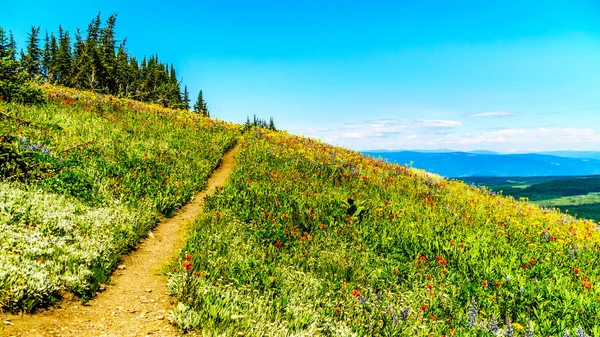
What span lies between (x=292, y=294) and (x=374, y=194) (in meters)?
8.43

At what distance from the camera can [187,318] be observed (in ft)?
15.1

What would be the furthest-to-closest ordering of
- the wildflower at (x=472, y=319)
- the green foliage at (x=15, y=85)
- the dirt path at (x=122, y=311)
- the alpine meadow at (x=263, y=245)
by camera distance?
the green foliage at (x=15, y=85) → the wildflower at (x=472, y=319) → the alpine meadow at (x=263, y=245) → the dirt path at (x=122, y=311)

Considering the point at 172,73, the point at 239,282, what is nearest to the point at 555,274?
the point at 239,282

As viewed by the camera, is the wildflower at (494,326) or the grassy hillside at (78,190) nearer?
the grassy hillside at (78,190)

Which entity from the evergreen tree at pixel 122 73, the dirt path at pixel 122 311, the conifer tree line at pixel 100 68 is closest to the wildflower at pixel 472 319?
the dirt path at pixel 122 311

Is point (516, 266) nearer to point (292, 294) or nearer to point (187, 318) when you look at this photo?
point (292, 294)

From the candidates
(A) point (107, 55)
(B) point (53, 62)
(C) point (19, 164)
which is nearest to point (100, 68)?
(A) point (107, 55)

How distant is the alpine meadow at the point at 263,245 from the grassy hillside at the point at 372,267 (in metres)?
0.04

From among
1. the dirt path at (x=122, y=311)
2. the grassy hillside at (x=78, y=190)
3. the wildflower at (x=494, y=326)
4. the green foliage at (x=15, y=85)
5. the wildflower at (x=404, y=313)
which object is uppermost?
the green foliage at (x=15, y=85)

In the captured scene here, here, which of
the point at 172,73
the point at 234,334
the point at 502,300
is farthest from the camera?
the point at 172,73

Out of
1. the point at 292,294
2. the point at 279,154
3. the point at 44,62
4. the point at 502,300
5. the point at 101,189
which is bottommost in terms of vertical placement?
the point at 502,300

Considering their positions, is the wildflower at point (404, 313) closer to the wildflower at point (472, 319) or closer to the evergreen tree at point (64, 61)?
the wildflower at point (472, 319)

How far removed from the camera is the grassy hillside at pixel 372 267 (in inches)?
207

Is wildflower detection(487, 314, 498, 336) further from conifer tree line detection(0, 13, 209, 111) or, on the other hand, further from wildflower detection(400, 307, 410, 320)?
conifer tree line detection(0, 13, 209, 111)
